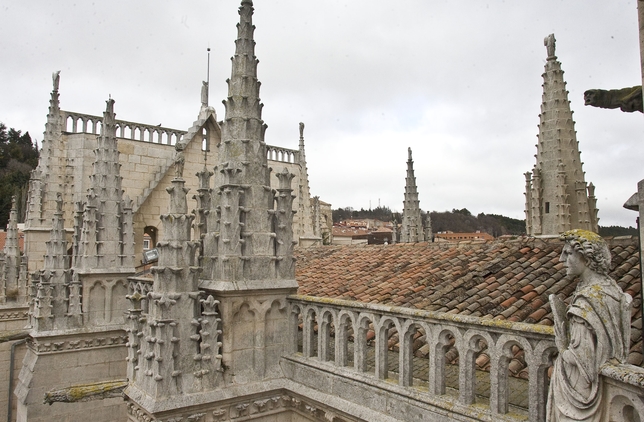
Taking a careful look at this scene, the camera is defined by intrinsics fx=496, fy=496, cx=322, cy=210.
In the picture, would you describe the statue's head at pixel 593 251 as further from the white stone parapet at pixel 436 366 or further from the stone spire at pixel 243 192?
the stone spire at pixel 243 192

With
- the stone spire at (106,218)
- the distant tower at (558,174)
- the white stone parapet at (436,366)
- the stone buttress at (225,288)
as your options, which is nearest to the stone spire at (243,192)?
the stone buttress at (225,288)

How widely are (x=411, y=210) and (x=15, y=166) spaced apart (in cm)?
6079

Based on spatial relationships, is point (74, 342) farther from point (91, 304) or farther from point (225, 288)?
point (225, 288)

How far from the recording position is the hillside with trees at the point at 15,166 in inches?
1909

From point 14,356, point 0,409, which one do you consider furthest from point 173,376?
point 0,409

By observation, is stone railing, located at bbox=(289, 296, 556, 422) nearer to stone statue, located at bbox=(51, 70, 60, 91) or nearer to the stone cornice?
the stone cornice

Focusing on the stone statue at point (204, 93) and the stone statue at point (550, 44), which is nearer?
the stone statue at point (550, 44)

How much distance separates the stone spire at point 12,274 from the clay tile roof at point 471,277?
38.5 ft

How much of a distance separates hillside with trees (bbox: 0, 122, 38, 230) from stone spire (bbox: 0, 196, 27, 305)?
27.3 metres

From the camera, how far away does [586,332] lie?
3084mm

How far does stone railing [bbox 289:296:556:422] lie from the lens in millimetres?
3816

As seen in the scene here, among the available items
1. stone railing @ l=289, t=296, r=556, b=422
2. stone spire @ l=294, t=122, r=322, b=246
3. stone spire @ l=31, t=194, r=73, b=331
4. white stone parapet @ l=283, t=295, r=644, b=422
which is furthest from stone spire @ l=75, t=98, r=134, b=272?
stone spire @ l=294, t=122, r=322, b=246

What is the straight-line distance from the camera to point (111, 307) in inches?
431

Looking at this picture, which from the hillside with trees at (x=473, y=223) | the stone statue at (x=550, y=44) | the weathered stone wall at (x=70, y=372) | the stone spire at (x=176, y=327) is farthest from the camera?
the hillside with trees at (x=473, y=223)
